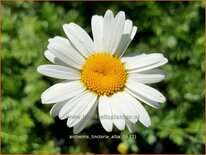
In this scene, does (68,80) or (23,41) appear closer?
(68,80)

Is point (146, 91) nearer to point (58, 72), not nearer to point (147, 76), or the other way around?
point (147, 76)

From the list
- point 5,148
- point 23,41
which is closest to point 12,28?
point 23,41

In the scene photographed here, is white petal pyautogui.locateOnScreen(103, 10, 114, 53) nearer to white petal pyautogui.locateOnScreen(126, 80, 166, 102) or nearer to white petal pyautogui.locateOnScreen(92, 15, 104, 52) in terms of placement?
white petal pyautogui.locateOnScreen(92, 15, 104, 52)

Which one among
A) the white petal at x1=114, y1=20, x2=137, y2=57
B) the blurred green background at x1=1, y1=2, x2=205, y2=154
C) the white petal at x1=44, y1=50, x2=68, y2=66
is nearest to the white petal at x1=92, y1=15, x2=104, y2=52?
the white petal at x1=114, y1=20, x2=137, y2=57

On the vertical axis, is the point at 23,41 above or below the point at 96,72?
above

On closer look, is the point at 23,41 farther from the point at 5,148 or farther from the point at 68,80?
the point at 68,80

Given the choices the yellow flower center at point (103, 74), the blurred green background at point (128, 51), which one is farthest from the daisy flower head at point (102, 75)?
the blurred green background at point (128, 51)
